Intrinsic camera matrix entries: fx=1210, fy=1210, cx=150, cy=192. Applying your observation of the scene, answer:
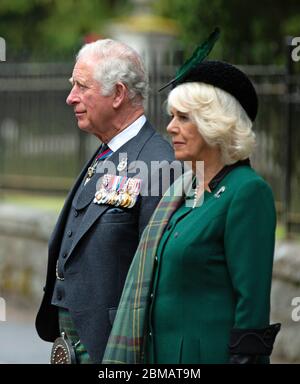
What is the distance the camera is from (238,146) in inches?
160

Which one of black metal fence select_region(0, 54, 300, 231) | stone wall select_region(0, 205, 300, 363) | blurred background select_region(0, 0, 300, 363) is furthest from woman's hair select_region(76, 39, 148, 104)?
stone wall select_region(0, 205, 300, 363)

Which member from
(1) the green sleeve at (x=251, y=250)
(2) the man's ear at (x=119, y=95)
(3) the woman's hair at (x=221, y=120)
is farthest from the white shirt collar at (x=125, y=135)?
(1) the green sleeve at (x=251, y=250)

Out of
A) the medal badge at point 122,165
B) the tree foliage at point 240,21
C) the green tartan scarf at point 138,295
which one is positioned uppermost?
the tree foliage at point 240,21

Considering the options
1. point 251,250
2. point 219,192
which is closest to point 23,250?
point 219,192

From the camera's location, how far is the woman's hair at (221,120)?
4039mm

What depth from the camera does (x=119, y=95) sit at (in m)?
4.77

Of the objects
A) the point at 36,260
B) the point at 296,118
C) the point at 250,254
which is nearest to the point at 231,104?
the point at 250,254

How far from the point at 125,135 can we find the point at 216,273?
3.41ft

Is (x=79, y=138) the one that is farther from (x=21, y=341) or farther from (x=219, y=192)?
(x=219, y=192)

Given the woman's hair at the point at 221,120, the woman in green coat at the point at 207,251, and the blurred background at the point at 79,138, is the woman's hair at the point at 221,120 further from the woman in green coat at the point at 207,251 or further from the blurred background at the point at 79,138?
the blurred background at the point at 79,138

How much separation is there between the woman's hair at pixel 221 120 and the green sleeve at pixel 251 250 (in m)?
0.16

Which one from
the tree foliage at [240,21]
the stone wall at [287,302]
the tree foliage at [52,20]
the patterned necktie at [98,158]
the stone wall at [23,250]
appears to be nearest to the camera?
the patterned necktie at [98,158]
